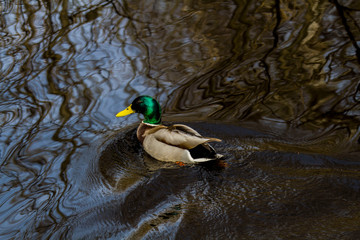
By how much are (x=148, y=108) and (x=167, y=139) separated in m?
0.63

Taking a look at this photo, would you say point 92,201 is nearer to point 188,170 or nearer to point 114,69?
point 188,170

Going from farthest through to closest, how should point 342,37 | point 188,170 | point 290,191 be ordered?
point 342,37
point 188,170
point 290,191

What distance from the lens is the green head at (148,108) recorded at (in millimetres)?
5363

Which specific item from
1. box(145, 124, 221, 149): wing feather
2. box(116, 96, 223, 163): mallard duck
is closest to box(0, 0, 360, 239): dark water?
box(116, 96, 223, 163): mallard duck

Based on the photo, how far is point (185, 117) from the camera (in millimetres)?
5527

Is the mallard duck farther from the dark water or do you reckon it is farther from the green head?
the dark water

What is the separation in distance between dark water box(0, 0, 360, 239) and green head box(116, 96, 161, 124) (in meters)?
0.27

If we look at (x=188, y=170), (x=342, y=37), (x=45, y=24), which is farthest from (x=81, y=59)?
(x=342, y=37)

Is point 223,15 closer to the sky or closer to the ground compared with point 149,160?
closer to the sky

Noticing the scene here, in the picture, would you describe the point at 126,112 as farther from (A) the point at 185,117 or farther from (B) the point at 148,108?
(A) the point at 185,117

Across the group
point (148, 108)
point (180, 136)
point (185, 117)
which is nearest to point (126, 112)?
point (148, 108)

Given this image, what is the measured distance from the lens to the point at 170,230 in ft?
12.0

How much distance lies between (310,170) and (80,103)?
10.8ft

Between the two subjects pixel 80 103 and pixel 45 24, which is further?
pixel 45 24
